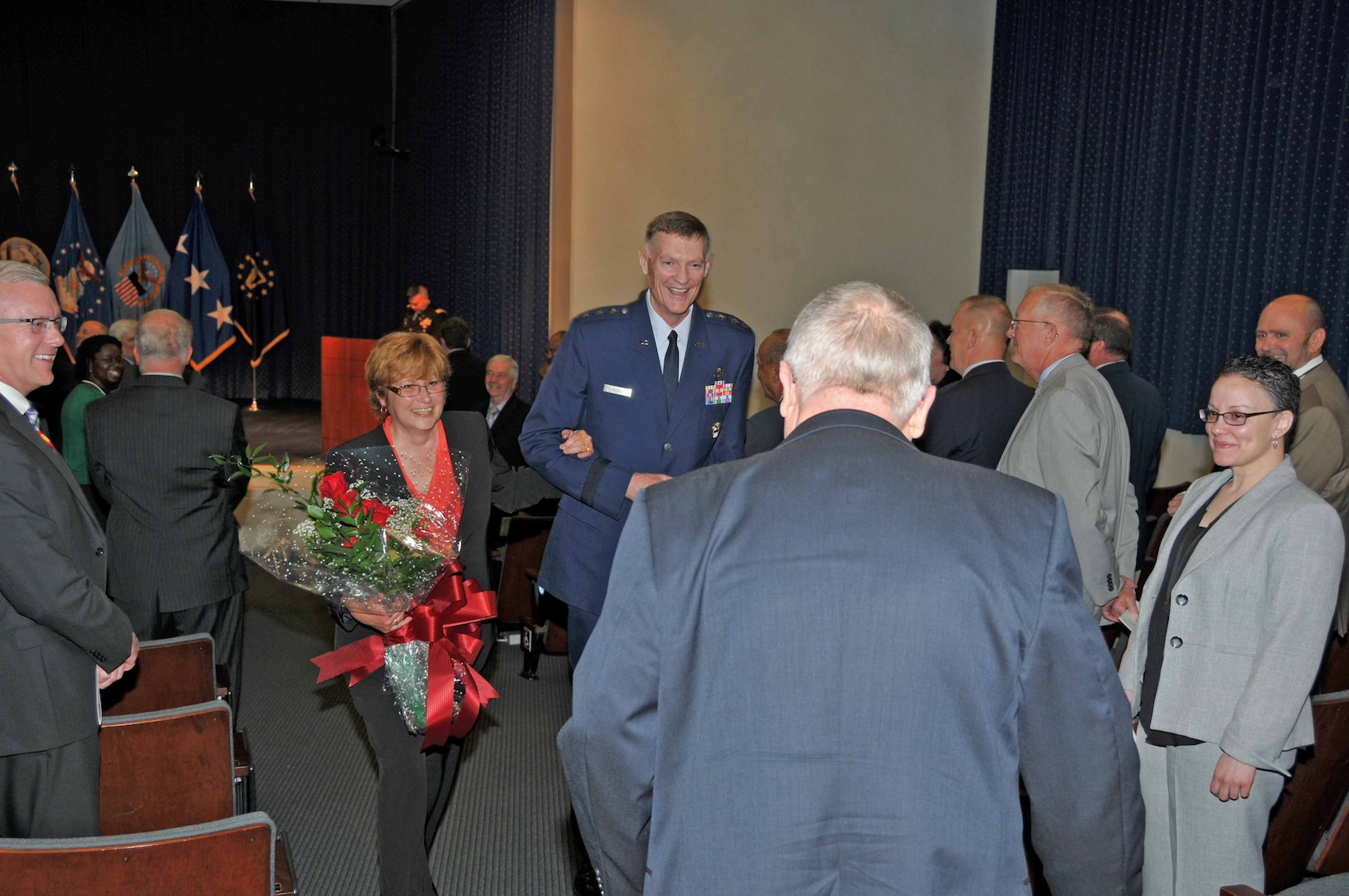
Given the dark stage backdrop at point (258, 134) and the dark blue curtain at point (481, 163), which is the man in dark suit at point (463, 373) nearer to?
the dark blue curtain at point (481, 163)

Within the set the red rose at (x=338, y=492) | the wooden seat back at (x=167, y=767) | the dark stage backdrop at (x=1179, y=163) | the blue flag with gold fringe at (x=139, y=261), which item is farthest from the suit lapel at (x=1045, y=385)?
the blue flag with gold fringe at (x=139, y=261)

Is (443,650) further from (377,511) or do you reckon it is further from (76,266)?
(76,266)

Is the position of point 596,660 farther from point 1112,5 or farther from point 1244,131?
point 1112,5

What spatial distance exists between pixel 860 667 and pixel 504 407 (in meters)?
5.05

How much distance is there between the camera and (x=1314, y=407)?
3938mm

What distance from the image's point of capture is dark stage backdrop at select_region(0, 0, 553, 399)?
12.1 meters

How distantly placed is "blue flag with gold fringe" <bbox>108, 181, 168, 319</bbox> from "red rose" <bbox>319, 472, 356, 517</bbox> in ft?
32.1

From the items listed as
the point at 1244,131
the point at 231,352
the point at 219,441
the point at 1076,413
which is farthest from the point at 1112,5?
the point at 231,352

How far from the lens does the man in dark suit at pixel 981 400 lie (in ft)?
13.1

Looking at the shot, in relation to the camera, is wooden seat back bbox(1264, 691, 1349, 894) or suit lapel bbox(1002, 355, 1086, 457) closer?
wooden seat back bbox(1264, 691, 1349, 894)

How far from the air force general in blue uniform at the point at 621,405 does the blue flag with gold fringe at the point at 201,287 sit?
9.61 metres

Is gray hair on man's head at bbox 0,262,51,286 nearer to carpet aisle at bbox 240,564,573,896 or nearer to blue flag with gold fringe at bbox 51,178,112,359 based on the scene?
carpet aisle at bbox 240,564,573,896

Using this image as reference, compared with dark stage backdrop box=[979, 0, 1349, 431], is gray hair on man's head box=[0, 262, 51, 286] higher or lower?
lower

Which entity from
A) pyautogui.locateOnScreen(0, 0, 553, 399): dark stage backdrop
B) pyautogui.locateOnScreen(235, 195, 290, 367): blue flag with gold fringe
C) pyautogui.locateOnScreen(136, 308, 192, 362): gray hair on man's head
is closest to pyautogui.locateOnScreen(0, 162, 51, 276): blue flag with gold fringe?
pyautogui.locateOnScreen(0, 0, 553, 399): dark stage backdrop
